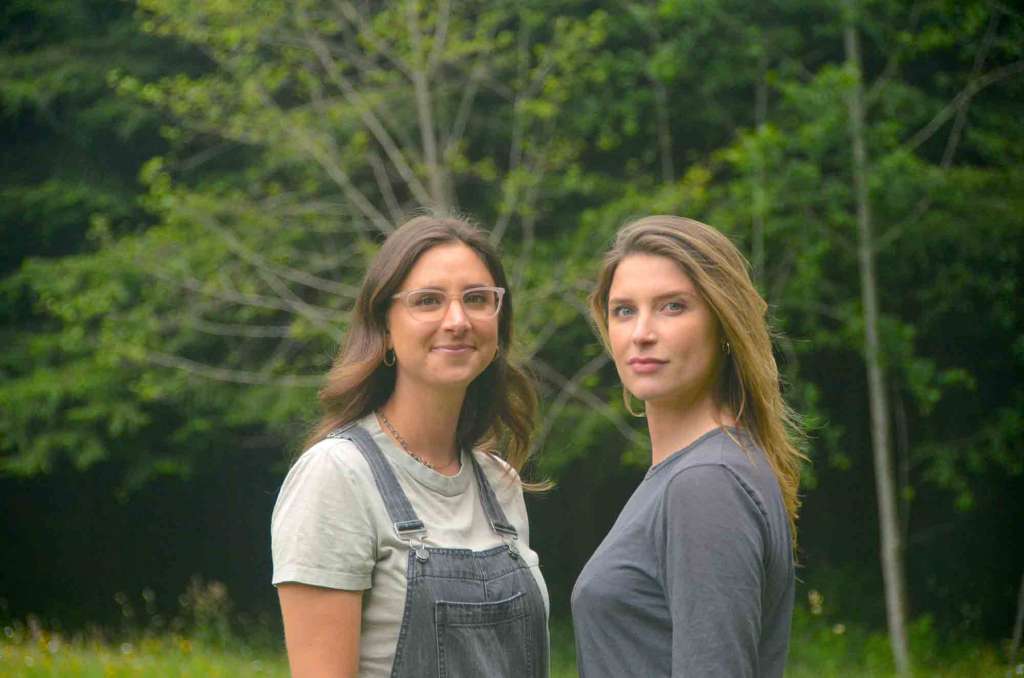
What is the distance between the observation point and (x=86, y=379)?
10.8m

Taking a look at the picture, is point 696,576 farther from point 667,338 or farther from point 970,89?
point 970,89

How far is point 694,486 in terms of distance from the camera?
1.91 m

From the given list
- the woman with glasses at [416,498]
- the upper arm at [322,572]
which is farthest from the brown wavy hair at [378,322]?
the upper arm at [322,572]

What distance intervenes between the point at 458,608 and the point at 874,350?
23.2 ft

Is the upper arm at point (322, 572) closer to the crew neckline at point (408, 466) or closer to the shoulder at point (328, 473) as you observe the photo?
the shoulder at point (328, 473)

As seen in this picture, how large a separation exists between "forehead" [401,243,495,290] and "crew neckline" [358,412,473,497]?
29 cm

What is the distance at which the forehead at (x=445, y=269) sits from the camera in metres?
2.51

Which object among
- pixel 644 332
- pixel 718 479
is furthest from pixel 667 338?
pixel 718 479

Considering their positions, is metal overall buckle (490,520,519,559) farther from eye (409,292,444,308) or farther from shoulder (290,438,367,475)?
eye (409,292,444,308)

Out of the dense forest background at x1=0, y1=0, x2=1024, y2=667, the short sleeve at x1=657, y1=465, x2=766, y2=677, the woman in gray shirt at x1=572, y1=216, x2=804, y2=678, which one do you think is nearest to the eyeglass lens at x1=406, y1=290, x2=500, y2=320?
the woman in gray shirt at x1=572, y1=216, x2=804, y2=678

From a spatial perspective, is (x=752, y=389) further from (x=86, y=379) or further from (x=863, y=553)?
(x=863, y=553)

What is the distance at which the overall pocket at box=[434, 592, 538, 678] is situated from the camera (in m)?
2.32

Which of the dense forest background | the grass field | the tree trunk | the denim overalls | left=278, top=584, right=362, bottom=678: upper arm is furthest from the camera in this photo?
the dense forest background

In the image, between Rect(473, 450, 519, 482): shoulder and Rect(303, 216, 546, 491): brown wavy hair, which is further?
Rect(473, 450, 519, 482): shoulder
